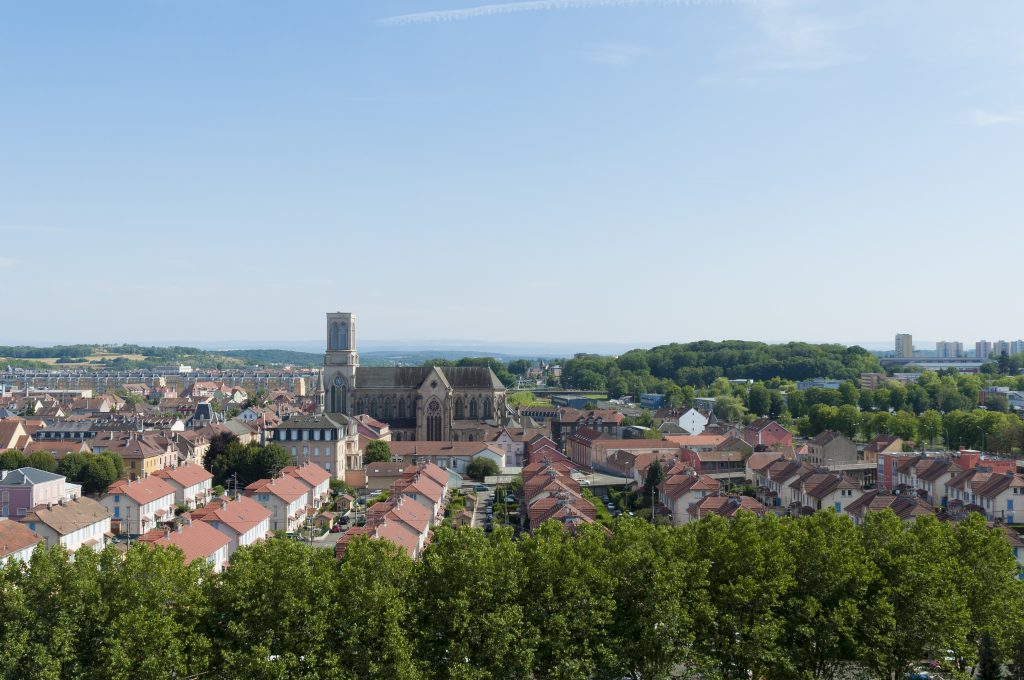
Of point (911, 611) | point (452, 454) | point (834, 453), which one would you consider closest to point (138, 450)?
point (452, 454)

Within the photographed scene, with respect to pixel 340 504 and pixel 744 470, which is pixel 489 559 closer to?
pixel 340 504

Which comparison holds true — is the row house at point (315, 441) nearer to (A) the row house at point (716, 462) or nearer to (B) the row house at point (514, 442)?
(B) the row house at point (514, 442)

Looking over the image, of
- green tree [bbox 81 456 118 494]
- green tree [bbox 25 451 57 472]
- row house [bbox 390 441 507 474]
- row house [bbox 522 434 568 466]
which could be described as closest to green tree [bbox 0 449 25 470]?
green tree [bbox 25 451 57 472]

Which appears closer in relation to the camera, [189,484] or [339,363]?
[189,484]

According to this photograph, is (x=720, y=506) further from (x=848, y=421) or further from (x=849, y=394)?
(x=849, y=394)

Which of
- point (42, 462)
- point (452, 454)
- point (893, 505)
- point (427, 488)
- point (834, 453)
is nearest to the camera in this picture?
point (893, 505)

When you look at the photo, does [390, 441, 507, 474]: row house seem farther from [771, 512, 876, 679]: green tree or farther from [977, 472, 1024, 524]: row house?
[771, 512, 876, 679]: green tree
